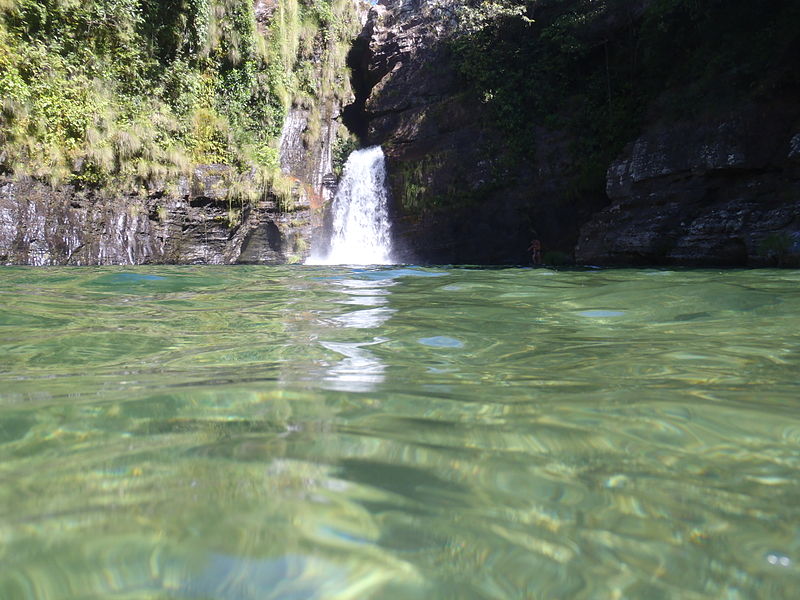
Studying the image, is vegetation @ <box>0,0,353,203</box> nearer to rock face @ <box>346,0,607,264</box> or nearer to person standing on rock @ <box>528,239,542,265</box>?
rock face @ <box>346,0,607,264</box>

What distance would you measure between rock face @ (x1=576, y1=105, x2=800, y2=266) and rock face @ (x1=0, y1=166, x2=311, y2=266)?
775 centimetres

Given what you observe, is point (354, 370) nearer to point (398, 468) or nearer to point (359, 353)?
point (359, 353)

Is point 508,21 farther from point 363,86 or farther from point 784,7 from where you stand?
point 784,7

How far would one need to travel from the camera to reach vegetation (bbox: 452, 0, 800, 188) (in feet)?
32.8

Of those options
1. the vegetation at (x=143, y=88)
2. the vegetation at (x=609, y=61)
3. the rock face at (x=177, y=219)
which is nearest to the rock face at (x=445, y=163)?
the vegetation at (x=609, y=61)

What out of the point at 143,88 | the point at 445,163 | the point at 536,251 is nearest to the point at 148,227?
the point at 143,88

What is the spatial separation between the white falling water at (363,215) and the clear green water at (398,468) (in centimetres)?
1419

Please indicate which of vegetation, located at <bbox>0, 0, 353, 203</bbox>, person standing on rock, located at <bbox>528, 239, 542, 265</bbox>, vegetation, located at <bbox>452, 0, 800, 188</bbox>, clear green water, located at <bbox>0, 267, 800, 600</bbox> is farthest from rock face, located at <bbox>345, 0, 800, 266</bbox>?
clear green water, located at <bbox>0, 267, 800, 600</bbox>

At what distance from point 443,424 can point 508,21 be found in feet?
55.9

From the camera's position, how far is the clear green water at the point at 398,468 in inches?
29.0

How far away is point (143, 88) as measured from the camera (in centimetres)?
1302

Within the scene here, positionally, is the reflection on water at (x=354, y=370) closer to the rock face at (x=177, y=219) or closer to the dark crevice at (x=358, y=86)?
the rock face at (x=177, y=219)

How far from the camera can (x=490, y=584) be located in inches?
28.5

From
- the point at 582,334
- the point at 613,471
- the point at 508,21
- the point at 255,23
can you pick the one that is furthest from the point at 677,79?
the point at 613,471
